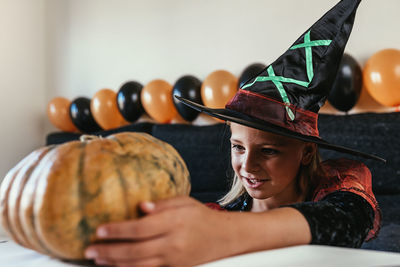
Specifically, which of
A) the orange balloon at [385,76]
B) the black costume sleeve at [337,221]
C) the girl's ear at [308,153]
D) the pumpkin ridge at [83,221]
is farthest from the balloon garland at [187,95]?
the pumpkin ridge at [83,221]

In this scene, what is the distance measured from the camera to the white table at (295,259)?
0.39m

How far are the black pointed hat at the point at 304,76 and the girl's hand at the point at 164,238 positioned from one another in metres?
0.49

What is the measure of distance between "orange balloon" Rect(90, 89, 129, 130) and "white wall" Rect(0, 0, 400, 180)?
1.23ft

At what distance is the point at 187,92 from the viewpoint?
2.85 meters

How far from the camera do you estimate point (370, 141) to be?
2.03 m

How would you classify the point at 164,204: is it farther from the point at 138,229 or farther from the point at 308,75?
the point at 308,75

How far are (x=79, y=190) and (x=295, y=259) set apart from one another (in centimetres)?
23

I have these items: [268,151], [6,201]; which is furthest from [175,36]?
[6,201]

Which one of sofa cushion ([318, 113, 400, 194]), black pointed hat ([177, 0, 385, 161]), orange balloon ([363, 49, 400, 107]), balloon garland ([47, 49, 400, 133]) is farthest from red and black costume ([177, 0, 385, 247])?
orange balloon ([363, 49, 400, 107])

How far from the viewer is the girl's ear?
116 cm

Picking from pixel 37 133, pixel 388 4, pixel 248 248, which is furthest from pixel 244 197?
pixel 37 133

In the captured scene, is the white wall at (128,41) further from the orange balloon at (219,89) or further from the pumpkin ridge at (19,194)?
the pumpkin ridge at (19,194)

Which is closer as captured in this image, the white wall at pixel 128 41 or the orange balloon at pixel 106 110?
the white wall at pixel 128 41

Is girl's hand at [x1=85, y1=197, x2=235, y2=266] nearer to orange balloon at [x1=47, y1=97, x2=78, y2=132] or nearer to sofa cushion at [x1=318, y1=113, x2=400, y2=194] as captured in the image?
sofa cushion at [x1=318, y1=113, x2=400, y2=194]
